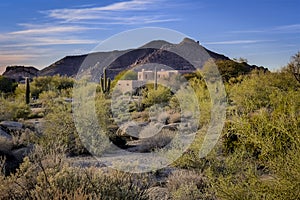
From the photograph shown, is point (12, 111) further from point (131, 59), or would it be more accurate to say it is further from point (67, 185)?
point (131, 59)

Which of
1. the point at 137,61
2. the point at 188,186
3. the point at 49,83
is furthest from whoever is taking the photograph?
the point at 137,61

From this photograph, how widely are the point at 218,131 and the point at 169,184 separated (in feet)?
14.6

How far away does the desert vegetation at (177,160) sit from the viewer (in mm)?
6211

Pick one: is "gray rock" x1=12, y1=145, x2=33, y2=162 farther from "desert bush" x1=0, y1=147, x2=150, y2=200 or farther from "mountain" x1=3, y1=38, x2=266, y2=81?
"mountain" x1=3, y1=38, x2=266, y2=81

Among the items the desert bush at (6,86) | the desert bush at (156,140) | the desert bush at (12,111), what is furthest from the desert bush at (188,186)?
the desert bush at (6,86)

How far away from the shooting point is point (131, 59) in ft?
197

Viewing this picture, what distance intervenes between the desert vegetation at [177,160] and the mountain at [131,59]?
6499 millimetres

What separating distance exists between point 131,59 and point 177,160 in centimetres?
4930

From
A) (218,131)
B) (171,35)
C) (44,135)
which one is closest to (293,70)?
(171,35)

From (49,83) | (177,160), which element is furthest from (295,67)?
(49,83)

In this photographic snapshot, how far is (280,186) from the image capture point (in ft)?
18.9

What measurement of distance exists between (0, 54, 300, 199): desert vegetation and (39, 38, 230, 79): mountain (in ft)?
21.3

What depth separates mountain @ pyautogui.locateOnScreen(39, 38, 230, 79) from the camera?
120 feet

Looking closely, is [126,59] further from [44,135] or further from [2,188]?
[2,188]
